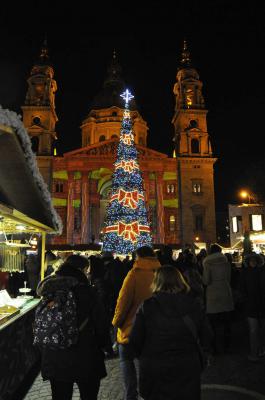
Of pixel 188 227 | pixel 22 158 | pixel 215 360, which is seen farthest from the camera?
pixel 188 227

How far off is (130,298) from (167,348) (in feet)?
5.38

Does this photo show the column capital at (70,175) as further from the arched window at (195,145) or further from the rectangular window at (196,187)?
the arched window at (195,145)

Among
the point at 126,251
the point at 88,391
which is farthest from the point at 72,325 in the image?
the point at 126,251

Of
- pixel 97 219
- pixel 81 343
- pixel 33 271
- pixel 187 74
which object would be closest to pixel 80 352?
pixel 81 343

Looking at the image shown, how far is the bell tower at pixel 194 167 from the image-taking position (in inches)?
1948

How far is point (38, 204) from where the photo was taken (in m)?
7.37

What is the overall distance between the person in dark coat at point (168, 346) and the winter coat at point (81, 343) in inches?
23.5

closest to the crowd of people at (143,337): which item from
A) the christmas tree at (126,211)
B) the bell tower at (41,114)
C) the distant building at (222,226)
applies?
the christmas tree at (126,211)

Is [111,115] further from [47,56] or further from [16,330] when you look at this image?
[16,330]

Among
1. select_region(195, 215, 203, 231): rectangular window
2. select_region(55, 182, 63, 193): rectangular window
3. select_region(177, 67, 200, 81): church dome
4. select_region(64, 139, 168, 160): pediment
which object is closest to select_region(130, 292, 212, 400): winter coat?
select_region(195, 215, 203, 231): rectangular window

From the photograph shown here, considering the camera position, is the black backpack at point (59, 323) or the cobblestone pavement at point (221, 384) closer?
the black backpack at point (59, 323)

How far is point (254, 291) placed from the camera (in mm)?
7016

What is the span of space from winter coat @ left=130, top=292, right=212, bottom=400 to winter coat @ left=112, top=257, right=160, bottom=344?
1434 millimetres

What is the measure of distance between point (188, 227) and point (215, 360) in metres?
42.7
